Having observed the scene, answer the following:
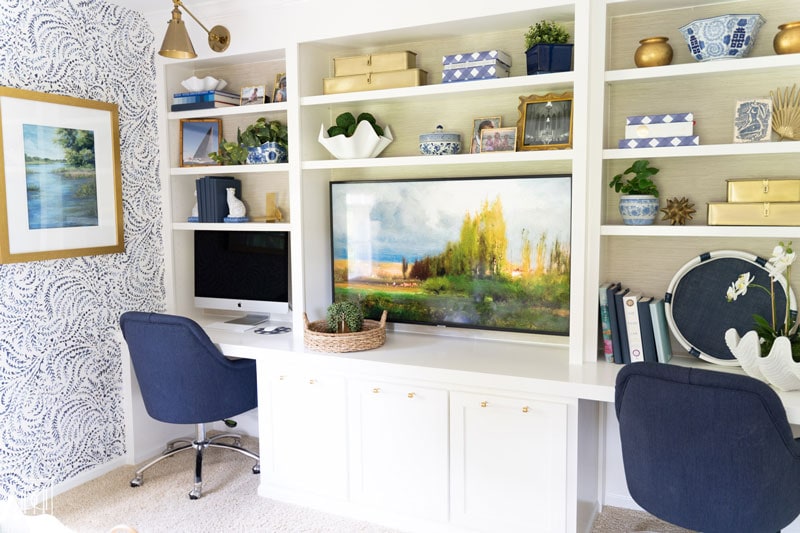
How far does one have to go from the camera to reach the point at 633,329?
2.57 metres

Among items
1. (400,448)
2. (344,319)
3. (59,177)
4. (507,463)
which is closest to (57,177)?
(59,177)

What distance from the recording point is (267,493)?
3.05m

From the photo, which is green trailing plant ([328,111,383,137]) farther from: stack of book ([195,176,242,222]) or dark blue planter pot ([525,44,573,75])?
dark blue planter pot ([525,44,573,75])

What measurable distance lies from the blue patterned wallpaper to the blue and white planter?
8.01ft

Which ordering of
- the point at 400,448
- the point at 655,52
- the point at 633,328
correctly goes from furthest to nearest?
1. the point at 400,448
2. the point at 633,328
3. the point at 655,52

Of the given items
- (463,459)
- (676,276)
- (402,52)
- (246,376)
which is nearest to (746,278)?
(676,276)

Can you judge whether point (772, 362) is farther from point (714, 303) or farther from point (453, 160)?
point (453, 160)

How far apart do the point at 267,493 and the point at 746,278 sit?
7.34 feet

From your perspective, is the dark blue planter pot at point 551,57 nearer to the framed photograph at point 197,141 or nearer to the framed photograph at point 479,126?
the framed photograph at point 479,126

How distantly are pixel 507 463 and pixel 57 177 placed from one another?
2366 millimetres

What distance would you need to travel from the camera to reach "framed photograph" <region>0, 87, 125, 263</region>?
2801 mm

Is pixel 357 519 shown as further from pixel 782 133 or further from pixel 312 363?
pixel 782 133

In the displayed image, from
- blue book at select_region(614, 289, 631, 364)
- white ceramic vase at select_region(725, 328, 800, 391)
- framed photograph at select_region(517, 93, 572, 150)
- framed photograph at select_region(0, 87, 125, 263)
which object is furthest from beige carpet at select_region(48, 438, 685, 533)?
framed photograph at select_region(517, 93, 572, 150)

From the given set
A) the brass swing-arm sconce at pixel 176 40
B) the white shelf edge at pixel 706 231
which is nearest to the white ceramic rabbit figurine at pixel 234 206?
the brass swing-arm sconce at pixel 176 40
